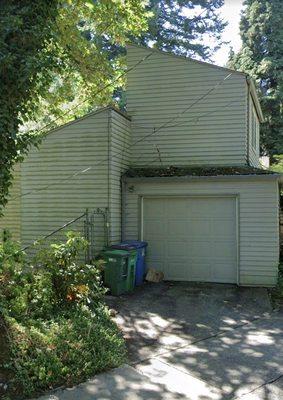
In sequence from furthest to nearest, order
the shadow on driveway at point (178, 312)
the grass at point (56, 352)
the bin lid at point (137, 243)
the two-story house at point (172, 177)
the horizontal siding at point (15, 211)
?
the horizontal siding at point (15, 211), the two-story house at point (172, 177), the bin lid at point (137, 243), the shadow on driveway at point (178, 312), the grass at point (56, 352)

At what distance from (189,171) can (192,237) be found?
5.73ft

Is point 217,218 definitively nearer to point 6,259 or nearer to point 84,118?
point 84,118

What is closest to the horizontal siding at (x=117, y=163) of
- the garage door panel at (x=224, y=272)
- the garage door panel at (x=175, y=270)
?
the garage door panel at (x=175, y=270)

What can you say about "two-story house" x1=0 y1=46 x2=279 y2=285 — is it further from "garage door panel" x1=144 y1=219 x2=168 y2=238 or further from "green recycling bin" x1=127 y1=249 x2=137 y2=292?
"green recycling bin" x1=127 y1=249 x2=137 y2=292

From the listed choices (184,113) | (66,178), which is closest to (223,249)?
(184,113)

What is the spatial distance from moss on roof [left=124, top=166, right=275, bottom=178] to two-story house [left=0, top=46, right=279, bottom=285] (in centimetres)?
3

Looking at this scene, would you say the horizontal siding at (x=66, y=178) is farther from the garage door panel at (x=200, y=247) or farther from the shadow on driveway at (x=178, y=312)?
the garage door panel at (x=200, y=247)

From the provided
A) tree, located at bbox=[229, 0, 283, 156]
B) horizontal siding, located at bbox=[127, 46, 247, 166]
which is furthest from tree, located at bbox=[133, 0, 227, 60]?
horizontal siding, located at bbox=[127, 46, 247, 166]

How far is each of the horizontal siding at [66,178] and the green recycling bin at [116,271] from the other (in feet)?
4.03

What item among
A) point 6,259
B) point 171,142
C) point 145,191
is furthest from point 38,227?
point 6,259

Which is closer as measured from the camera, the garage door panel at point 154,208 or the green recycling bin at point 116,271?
the green recycling bin at point 116,271

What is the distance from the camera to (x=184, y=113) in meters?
12.3

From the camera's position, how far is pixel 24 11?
19.6 feet

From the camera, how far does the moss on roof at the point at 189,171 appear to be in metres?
11.0
